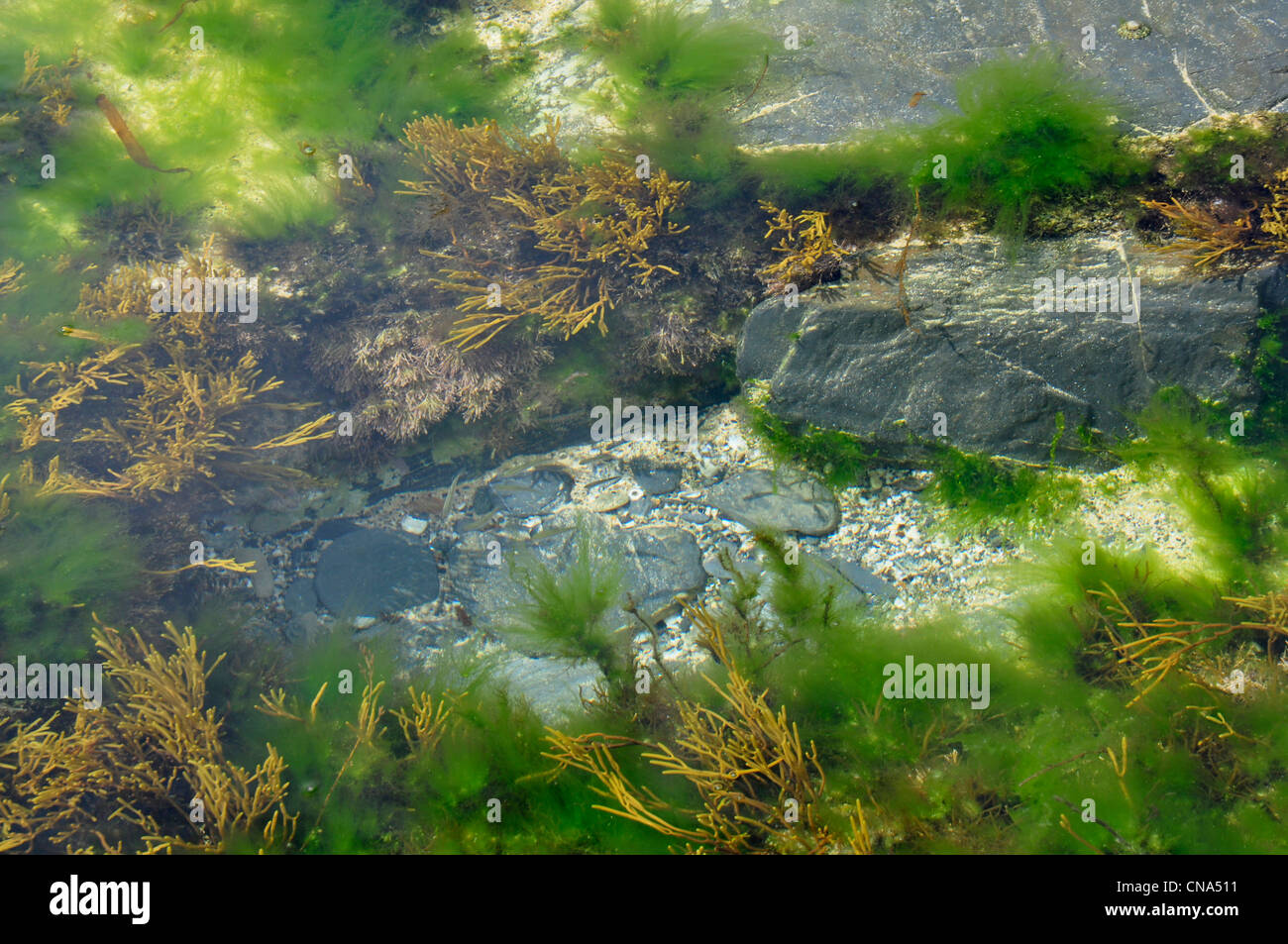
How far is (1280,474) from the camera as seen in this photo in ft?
12.8

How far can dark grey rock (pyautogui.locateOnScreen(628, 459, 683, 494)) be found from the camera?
5113mm

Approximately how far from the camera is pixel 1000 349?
13.8 ft

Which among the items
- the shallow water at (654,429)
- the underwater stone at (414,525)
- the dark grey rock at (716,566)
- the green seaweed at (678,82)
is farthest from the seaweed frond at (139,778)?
the green seaweed at (678,82)

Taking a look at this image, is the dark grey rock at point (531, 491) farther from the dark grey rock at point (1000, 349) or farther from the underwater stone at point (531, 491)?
the dark grey rock at point (1000, 349)

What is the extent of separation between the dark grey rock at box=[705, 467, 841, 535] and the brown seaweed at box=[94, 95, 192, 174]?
545 cm

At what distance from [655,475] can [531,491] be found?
37.6 inches

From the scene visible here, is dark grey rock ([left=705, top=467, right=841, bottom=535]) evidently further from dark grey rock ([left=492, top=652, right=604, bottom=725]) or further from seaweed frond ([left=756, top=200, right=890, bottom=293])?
dark grey rock ([left=492, top=652, right=604, bottom=725])

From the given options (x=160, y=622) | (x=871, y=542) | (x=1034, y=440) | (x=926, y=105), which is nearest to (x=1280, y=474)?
(x=1034, y=440)

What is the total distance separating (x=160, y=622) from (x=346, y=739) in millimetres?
1786

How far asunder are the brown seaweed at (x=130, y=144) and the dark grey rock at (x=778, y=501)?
5.45 m

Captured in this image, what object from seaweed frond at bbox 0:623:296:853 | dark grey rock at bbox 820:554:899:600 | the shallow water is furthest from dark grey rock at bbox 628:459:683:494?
seaweed frond at bbox 0:623:296:853

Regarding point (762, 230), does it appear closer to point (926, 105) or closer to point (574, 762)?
point (926, 105)

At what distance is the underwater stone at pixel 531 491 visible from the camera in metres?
5.26

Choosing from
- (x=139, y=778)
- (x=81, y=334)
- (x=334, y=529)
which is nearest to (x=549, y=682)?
(x=334, y=529)
